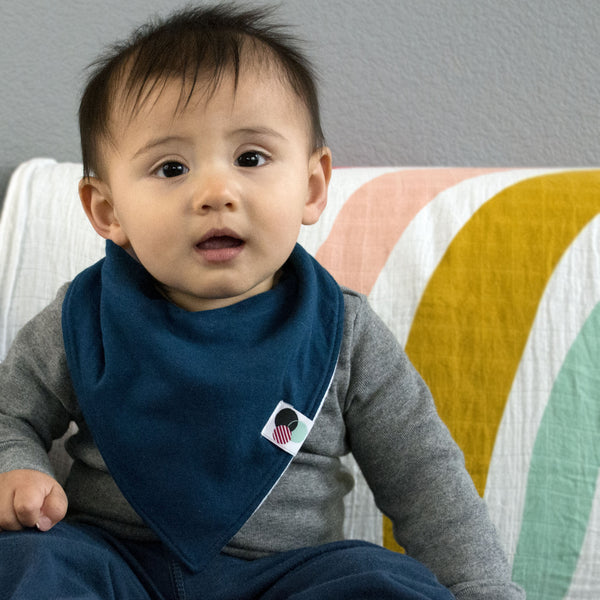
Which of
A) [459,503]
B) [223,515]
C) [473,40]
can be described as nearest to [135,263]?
[223,515]

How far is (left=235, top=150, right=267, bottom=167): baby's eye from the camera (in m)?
0.70

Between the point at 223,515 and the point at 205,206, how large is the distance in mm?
266

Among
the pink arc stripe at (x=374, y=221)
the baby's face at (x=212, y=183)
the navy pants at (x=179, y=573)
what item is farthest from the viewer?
the pink arc stripe at (x=374, y=221)

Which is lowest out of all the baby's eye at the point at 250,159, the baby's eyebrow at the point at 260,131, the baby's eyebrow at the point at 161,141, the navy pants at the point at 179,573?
the navy pants at the point at 179,573

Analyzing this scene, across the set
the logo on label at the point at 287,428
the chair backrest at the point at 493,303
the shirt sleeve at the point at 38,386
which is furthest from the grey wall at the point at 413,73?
the logo on label at the point at 287,428

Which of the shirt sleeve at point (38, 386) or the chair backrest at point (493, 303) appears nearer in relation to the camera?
the shirt sleeve at point (38, 386)

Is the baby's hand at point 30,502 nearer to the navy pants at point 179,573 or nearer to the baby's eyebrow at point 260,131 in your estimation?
the navy pants at point 179,573

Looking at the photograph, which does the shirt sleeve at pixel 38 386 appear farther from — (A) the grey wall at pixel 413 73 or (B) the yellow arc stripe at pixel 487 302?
(A) the grey wall at pixel 413 73

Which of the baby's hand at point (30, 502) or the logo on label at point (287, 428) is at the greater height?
the logo on label at point (287, 428)

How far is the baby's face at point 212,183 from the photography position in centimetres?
68

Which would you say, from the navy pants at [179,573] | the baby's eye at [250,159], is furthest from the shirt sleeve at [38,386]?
the baby's eye at [250,159]

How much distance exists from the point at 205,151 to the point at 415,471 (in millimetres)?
355

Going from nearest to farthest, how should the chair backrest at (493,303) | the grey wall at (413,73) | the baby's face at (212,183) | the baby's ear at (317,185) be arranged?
the baby's face at (212,183) < the baby's ear at (317,185) < the chair backrest at (493,303) < the grey wall at (413,73)

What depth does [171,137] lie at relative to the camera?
69 centimetres
